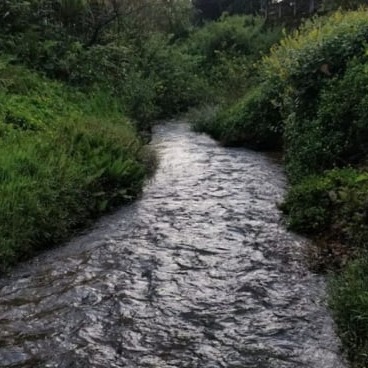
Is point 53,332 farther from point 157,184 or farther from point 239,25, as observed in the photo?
point 239,25

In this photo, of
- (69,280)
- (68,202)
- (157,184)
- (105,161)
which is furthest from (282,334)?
(157,184)

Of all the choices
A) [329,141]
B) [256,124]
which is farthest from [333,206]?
[256,124]

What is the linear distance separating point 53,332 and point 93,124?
580 centimetres

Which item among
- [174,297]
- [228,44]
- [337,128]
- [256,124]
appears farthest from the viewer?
[228,44]

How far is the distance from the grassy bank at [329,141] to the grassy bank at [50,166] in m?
2.78

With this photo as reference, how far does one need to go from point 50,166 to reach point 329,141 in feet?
14.3

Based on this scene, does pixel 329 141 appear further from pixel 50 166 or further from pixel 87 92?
pixel 87 92

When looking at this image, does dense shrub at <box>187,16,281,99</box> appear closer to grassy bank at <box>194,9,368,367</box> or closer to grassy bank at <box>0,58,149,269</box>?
grassy bank at <box>194,9,368,367</box>

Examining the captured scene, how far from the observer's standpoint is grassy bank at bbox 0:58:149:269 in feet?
22.5

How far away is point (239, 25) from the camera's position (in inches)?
1115

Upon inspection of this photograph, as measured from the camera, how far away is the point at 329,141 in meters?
9.02

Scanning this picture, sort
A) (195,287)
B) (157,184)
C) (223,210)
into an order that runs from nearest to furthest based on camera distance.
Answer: (195,287) → (223,210) → (157,184)

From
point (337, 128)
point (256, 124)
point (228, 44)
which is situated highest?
point (228, 44)

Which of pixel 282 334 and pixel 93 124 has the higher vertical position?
pixel 93 124
